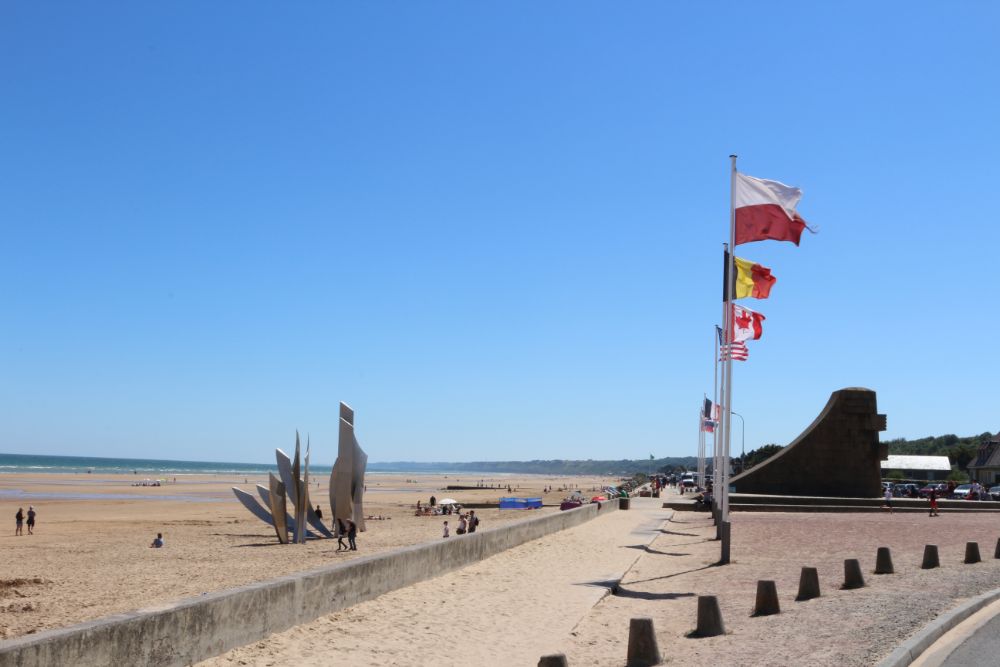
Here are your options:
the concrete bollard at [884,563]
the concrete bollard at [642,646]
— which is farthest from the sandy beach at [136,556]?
the concrete bollard at [884,563]

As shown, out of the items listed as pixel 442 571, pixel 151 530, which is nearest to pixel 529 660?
pixel 442 571

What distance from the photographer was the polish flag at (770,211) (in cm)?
1591

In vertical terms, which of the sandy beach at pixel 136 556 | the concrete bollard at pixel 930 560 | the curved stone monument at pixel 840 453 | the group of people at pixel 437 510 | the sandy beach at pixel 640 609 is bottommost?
the group of people at pixel 437 510

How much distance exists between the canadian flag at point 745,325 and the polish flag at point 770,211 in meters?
3.60

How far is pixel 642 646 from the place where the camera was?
26.8 feet

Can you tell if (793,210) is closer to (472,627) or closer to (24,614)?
(472,627)

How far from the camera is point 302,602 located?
9.64m

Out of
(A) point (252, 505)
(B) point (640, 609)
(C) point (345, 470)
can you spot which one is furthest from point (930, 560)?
(A) point (252, 505)

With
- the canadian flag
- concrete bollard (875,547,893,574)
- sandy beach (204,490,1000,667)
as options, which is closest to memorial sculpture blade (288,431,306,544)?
sandy beach (204,490,1000,667)

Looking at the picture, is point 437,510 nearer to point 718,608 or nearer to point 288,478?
point 288,478

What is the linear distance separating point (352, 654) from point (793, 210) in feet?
36.0

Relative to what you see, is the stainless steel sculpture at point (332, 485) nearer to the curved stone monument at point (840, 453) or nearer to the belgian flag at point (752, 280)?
the belgian flag at point (752, 280)

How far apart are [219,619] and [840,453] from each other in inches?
1219

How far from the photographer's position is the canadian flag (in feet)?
63.9
